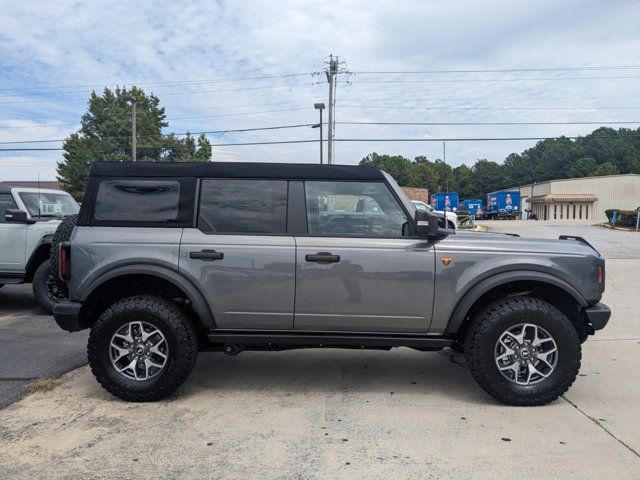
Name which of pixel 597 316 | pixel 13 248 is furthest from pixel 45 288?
pixel 597 316

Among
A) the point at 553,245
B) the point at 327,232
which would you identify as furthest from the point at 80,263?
the point at 553,245

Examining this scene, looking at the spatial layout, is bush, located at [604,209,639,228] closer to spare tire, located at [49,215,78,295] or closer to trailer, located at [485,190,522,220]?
trailer, located at [485,190,522,220]

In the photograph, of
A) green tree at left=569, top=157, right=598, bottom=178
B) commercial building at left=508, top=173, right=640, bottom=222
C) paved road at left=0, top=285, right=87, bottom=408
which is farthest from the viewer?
green tree at left=569, top=157, right=598, bottom=178

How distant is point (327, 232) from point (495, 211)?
61059 millimetres

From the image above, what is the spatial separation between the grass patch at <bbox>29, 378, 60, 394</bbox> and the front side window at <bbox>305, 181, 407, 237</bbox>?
2.66 meters

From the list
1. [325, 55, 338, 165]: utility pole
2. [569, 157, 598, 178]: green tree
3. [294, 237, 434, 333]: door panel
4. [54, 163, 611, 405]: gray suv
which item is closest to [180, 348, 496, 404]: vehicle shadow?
[54, 163, 611, 405]: gray suv

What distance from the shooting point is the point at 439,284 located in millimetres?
4098

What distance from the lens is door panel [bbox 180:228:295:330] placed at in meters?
4.13

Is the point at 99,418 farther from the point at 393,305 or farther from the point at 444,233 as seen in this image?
the point at 444,233

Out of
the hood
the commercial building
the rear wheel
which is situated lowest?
the rear wheel

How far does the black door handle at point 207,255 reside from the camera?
4.13 metres

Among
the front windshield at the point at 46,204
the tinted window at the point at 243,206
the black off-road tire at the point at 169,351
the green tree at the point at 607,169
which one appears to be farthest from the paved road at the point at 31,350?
the green tree at the point at 607,169

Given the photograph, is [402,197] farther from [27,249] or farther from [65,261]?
[27,249]

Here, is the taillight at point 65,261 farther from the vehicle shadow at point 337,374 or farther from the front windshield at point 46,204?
the front windshield at point 46,204
